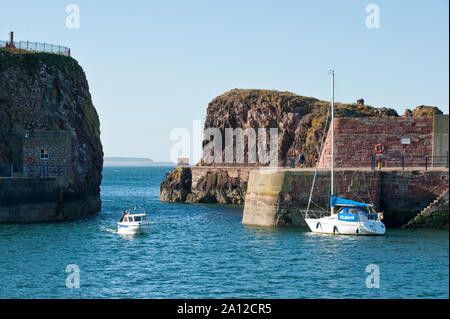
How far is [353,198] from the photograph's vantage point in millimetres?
41781

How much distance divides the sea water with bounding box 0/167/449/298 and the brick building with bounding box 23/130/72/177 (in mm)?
6416

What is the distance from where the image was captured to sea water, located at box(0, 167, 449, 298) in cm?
2658

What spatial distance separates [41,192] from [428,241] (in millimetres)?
27637

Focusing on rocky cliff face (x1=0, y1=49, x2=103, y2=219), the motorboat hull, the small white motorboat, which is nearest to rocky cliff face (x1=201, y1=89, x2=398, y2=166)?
rocky cliff face (x1=0, y1=49, x2=103, y2=219)

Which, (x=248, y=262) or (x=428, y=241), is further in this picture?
(x=428, y=241)

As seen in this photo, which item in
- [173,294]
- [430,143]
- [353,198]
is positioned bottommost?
[173,294]

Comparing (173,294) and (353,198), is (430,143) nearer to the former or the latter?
(353,198)

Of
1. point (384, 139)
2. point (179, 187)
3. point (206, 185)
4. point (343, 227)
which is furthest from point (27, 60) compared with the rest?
point (179, 187)

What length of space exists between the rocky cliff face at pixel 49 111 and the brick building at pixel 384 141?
2154 centimetres

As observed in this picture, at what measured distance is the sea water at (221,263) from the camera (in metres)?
26.6

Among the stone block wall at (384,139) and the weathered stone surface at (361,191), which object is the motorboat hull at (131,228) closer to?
the weathered stone surface at (361,191)

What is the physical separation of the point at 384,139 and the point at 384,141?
140 mm
